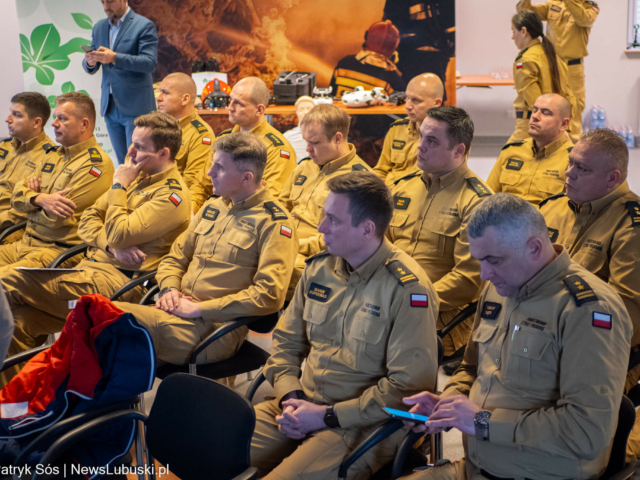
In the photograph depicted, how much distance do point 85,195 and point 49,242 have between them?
0.39 m

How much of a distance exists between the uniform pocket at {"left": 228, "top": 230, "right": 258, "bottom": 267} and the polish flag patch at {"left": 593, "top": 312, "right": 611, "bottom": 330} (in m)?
1.61

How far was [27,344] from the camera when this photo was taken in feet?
10.6

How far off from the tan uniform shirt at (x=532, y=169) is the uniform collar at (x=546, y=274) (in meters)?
2.21

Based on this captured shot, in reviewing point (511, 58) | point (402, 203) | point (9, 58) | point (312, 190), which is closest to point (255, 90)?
point (312, 190)

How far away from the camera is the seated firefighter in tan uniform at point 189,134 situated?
177 inches

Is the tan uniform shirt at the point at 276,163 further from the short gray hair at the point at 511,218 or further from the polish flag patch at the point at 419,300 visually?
the short gray hair at the point at 511,218

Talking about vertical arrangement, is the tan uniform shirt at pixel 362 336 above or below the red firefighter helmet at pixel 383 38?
below

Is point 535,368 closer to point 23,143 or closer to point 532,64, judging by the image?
point 23,143

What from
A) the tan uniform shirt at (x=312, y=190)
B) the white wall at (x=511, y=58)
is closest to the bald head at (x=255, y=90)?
the tan uniform shirt at (x=312, y=190)

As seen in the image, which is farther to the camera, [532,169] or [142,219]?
[532,169]

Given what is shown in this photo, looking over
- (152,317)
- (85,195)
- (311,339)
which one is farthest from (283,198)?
(311,339)

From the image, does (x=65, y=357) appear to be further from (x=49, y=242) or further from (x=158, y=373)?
(x=49, y=242)

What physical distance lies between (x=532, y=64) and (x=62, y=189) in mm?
4245

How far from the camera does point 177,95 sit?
476 cm
